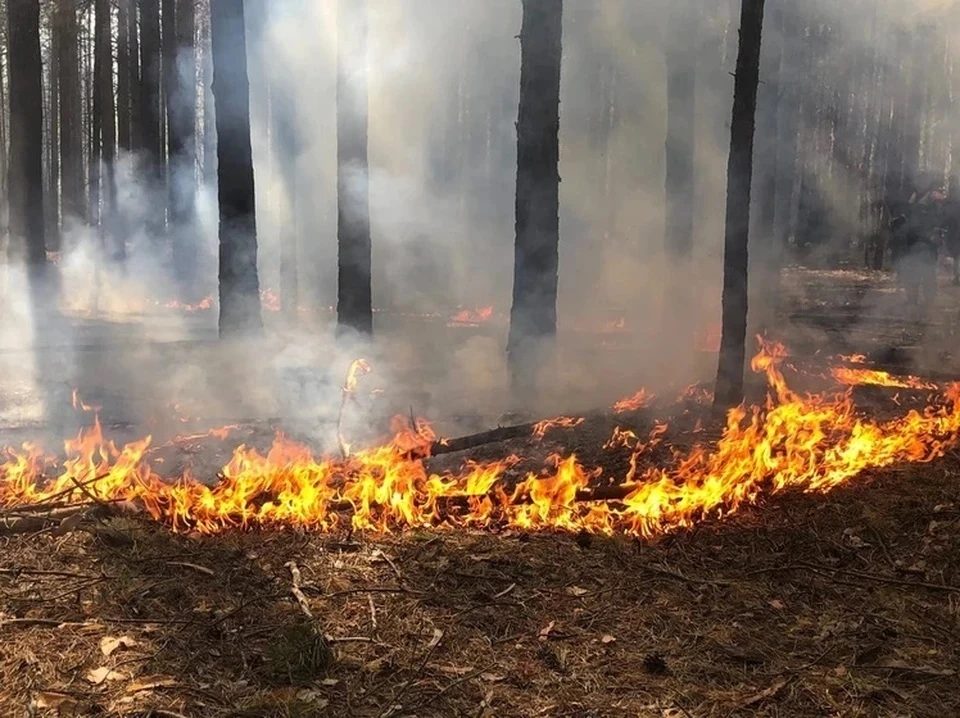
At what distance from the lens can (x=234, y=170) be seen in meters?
12.9

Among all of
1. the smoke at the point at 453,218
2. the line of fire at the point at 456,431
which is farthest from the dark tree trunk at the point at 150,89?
the smoke at the point at 453,218

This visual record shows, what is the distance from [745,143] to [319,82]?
21686mm

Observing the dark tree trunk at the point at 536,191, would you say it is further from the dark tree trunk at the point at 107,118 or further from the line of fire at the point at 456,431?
the dark tree trunk at the point at 107,118

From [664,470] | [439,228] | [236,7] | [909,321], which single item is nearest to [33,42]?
[236,7]

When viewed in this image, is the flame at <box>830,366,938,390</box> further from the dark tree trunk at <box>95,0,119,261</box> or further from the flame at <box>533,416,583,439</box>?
the dark tree trunk at <box>95,0,119,261</box>

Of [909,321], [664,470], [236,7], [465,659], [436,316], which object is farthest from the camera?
[436,316]

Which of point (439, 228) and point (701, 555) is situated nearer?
point (701, 555)

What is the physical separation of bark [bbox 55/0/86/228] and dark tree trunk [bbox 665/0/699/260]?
20.5 metres

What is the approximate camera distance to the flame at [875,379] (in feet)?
30.3

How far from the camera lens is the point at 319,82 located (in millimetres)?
27078

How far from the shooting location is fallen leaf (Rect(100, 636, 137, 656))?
3.95 meters

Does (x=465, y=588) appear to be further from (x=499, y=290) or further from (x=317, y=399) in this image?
(x=499, y=290)

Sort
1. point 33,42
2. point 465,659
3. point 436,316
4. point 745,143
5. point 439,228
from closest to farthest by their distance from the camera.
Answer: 1. point 465,659
2. point 745,143
3. point 33,42
4. point 436,316
5. point 439,228

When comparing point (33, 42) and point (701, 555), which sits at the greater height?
point (33, 42)
